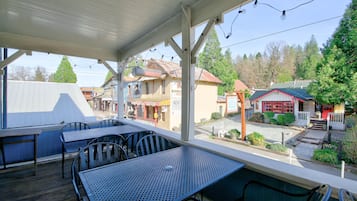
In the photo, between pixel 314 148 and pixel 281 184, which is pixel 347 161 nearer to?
Answer: pixel 314 148

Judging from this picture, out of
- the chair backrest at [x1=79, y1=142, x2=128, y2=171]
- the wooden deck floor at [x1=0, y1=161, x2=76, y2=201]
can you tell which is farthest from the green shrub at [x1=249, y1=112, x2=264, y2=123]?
the wooden deck floor at [x1=0, y1=161, x2=76, y2=201]

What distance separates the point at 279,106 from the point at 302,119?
0.85 feet

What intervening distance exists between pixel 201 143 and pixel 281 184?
0.98 m

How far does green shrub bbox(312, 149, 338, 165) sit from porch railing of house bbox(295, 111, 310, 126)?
0.26m

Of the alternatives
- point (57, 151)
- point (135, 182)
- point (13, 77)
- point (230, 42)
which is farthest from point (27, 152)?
point (230, 42)

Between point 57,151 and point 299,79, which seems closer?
point 299,79

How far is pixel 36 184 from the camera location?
8.32 feet

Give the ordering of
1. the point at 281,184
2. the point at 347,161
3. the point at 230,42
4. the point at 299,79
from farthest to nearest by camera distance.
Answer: the point at 230,42
the point at 299,79
the point at 281,184
the point at 347,161

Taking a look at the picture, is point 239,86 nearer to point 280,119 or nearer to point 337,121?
point 280,119

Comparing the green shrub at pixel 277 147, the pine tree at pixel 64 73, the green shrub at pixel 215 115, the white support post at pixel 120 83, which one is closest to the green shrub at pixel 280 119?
the green shrub at pixel 277 147

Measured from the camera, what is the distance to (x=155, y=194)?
111cm

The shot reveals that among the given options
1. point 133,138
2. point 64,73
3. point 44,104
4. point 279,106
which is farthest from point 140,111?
point 279,106

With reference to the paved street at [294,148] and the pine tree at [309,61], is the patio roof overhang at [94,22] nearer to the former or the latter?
the pine tree at [309,61]

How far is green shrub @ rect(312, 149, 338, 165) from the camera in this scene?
4.75 feet
